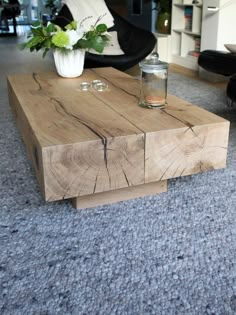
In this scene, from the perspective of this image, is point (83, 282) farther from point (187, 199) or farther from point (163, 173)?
point (187, 199)

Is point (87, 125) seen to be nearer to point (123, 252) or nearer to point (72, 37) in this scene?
point (123, 252)

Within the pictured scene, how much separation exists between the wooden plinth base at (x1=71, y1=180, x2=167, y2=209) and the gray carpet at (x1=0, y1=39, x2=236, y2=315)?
3 centimetres

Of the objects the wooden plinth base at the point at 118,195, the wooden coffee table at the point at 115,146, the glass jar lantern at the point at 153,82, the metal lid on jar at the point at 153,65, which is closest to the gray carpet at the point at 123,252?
the wooden plinth base at the point at 118,195

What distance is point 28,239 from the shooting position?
1505 millimetres

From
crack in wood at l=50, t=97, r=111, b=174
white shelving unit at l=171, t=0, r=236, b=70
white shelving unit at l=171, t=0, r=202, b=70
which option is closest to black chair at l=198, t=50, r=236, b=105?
crack in wood at l=50, t=97, r=111, b=174

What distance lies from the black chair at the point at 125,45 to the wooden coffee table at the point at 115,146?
6.06 feet

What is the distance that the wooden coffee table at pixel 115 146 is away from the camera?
1.51m

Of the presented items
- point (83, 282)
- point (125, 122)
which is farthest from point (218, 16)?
point (83, 282)

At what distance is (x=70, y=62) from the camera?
8.31 ft

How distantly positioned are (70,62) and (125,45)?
6.61 ft

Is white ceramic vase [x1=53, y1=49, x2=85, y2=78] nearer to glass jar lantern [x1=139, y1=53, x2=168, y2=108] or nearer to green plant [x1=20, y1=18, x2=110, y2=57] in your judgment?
green plant [x1=20, y1=18, x2=110, y2=57]

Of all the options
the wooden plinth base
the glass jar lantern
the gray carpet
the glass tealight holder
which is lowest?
the gray carpet

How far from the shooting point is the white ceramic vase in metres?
2.51

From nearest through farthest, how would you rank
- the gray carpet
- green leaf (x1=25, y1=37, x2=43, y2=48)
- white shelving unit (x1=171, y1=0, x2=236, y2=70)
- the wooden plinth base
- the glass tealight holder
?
1. the gray carpet
2. the wooden plinth base
3. the glass tealight holder
4. green leaf (x1=25, y1=37, x2=43, y2=48)
5. white shelving unit (x1=171, y1=0, x2=236, y2=70)
